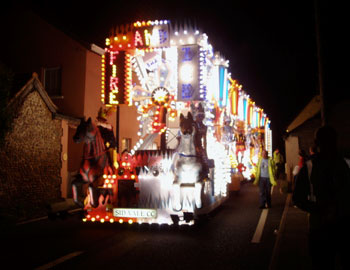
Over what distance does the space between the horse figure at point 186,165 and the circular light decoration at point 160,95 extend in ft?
5.82

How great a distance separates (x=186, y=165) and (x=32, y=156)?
661cm

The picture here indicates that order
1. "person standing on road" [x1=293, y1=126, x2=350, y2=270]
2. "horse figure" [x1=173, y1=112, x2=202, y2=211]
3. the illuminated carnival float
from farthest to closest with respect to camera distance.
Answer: the illuminated carnival float
"horse figure" [x1=173, y1=112, x2=202, y2=211]
"person standing on road" [x1=293, y1=126, x2=350, y2=270]

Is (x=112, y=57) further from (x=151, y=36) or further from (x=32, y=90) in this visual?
(x=32, y=90)

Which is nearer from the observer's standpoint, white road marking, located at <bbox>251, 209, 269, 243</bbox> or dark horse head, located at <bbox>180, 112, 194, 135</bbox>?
white road marking, located at <bbox>251, 209, 269, 243</bbox>

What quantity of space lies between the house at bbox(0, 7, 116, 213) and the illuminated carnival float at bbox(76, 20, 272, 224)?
19.0 ft

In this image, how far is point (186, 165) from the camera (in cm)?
913

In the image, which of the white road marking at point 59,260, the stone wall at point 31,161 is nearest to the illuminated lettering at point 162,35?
the stone wall at point 31,161

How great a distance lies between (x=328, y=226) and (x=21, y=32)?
1875cm

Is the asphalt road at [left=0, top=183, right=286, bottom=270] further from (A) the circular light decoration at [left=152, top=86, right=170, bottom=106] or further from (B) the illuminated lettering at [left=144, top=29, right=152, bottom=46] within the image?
(B) the illuminated lettering at [left=144, top=29, right=152, bottom=46]

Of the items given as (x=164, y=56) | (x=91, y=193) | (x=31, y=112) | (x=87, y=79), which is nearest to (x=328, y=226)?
(x=91, y=193)

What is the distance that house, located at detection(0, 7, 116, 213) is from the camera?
17500 mm

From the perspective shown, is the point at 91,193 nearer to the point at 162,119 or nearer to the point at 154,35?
the point at 162,119

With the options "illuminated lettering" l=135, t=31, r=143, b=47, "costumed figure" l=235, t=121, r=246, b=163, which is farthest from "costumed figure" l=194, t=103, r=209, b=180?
"costumed figure" l=235, t=121, r=246, b=163

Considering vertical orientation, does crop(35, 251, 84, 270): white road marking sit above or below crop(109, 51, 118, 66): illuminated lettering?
below
